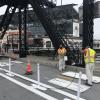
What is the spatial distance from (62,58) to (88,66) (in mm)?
5799

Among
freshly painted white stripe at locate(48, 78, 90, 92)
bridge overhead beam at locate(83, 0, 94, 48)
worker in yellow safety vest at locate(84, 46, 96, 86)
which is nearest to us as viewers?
freshly painted white stripe at locate(48, 78, 90, 92)

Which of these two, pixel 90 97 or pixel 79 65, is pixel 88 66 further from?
pixel 79 65

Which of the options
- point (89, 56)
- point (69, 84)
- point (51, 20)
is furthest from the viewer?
point (51, 20)

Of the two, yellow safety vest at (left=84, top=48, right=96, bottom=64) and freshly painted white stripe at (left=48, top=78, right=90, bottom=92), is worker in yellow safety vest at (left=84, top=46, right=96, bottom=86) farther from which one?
freshly painted white stripe at (left=48, top=78, right=90, bottom=92)

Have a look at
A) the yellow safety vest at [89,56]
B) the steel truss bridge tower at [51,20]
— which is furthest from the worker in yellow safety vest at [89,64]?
the steel truss bridge tower at [51,20]

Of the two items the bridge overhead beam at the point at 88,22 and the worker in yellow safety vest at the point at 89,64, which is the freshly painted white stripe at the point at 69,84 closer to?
the worker in yellow safety vest at the point at 89,64

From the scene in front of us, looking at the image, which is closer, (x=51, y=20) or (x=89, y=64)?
(x=89, y=64)

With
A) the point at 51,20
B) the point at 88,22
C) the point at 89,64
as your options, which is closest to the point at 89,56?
the point at 89,64

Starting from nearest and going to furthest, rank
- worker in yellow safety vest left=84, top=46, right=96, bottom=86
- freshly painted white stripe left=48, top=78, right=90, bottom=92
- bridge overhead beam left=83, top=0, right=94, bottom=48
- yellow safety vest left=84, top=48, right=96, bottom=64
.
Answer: freshly painted white stripe left=48, top=78, right=90, bottom=92
worker in yellow safety vest left=84, top=46, right=96, bottom=86
yellow safety vest left=84, top=48, right=96, bottom=64
bridge overhead beam left=83, top=0, right=94, bottom=48

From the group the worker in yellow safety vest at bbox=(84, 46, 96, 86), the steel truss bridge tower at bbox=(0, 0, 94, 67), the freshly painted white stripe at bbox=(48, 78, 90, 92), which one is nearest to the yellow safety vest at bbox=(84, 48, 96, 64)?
the worker in yellow safety vest at bbox=(84, 46, 96, 86)

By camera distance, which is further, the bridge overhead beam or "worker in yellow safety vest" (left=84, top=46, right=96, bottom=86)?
the bridge overhead beam

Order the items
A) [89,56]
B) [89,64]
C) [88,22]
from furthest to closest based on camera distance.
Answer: [88,22], [89,56], [89,64]

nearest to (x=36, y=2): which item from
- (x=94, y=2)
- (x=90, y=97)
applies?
(x=94, y=2)

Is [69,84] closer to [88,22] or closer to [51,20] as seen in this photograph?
[88,22]
